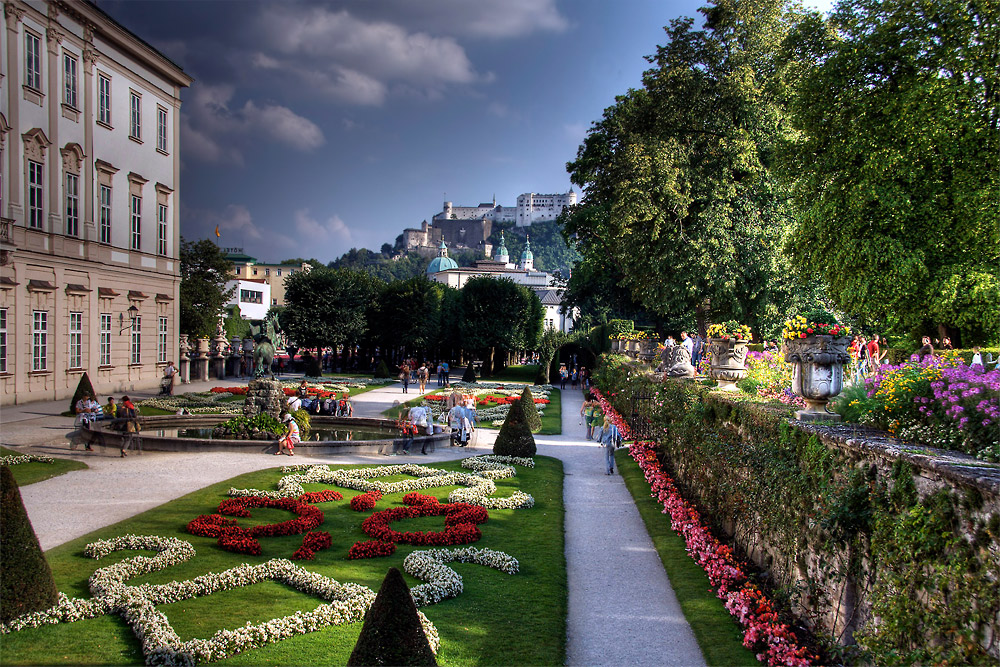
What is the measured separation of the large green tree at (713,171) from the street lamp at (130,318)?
Answer: 21790 mm

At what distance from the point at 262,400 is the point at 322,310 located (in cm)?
2703

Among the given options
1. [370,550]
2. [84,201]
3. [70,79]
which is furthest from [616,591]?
[70,79]

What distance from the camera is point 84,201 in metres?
26.8

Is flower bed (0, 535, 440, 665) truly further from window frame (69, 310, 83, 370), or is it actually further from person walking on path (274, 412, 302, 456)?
window frame (69, 310, 83, 370)

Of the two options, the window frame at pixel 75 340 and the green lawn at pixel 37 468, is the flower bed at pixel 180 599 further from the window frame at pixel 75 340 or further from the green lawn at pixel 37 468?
the window frame at pixel 75 340

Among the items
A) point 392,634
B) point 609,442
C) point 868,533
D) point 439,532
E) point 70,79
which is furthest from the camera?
point 70,79

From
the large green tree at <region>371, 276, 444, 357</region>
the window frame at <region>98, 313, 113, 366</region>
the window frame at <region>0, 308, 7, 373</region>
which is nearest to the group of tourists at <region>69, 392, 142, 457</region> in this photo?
the window frame at <region>0, 308, 7, 373</region>

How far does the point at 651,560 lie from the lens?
10094 millimetres

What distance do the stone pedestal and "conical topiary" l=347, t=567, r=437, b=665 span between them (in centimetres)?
1567

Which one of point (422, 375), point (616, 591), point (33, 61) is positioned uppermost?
point (33, 61)

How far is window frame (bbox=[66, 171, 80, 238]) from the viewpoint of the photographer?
2616 cm

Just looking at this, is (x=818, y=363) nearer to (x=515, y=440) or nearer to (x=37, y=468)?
(x=515, y=440)

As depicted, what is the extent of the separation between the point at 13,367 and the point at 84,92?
11602mm


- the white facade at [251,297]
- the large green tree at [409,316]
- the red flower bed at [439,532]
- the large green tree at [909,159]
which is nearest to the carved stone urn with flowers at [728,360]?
the red flower bed at [439,532]
